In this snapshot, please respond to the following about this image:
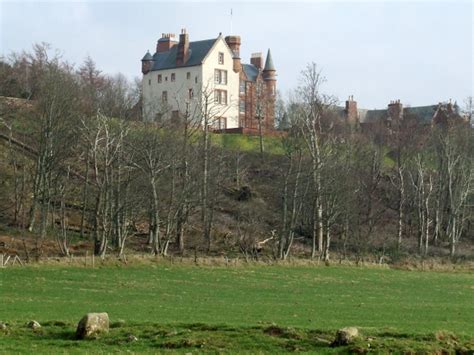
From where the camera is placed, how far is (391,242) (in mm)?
69562

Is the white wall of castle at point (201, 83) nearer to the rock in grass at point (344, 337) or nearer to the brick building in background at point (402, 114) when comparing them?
the brick building in background at point (402, 114)

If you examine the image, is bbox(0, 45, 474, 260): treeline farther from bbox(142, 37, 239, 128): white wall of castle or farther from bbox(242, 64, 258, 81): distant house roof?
bbox(242, 64, 258, 81): distant house roof

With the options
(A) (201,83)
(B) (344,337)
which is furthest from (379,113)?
(B) (344,337)

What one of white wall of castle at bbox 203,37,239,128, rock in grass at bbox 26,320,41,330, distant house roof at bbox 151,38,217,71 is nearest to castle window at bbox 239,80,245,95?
white wall of castle at bbox 203,37,239,128

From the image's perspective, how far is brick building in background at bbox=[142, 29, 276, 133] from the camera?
3698 inches

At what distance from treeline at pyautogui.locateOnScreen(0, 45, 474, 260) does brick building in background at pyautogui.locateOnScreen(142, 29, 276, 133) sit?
14.2m

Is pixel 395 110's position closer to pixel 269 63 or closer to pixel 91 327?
pixel 269 63

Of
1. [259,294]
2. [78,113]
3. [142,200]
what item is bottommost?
[259,294]

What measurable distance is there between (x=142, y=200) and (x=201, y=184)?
20.0 feet

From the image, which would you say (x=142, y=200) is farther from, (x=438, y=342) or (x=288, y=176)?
(x=438, y=342)

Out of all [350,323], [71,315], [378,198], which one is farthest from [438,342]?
[378,198]

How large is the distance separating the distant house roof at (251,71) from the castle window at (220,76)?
6.33 metres

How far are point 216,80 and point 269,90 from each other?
31.6 ft

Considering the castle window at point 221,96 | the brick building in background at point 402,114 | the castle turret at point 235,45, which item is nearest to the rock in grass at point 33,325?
the brick building in background at point 402,114
